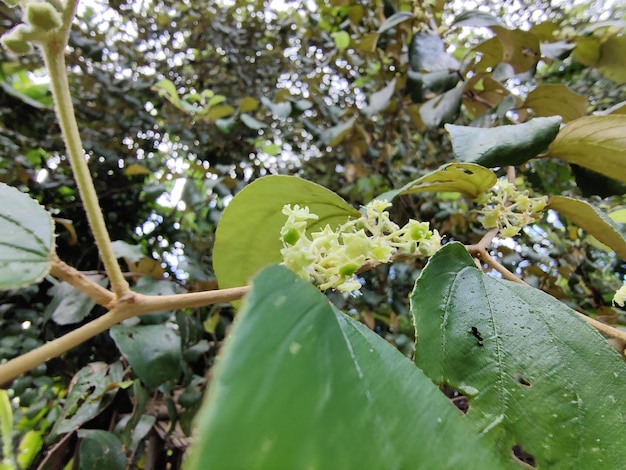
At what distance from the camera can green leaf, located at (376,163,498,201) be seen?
0.42 meters

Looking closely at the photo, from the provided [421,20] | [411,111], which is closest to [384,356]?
[421,20]

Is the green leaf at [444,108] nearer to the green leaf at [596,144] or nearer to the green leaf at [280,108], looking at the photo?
the green leaf at [596,144]

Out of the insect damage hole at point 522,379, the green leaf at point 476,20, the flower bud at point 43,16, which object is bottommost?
the insect damage hole at point 522,379

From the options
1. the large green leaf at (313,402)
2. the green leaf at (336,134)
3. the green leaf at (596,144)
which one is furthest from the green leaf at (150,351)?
the green leaf at (336,134)

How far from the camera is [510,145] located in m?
0.44

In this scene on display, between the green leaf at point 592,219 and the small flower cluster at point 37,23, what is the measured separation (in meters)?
0.48

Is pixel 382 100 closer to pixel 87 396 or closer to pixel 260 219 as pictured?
pixel 260 219

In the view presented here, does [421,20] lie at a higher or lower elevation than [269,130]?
higher

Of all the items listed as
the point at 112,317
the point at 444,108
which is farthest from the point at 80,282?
the point at 444,108

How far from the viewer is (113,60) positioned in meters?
1.53

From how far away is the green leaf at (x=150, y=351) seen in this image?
2.11ft

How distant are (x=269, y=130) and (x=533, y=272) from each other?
102cm

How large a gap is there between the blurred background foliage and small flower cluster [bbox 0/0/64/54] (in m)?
0.47

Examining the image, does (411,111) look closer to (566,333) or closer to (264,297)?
(566,333)
